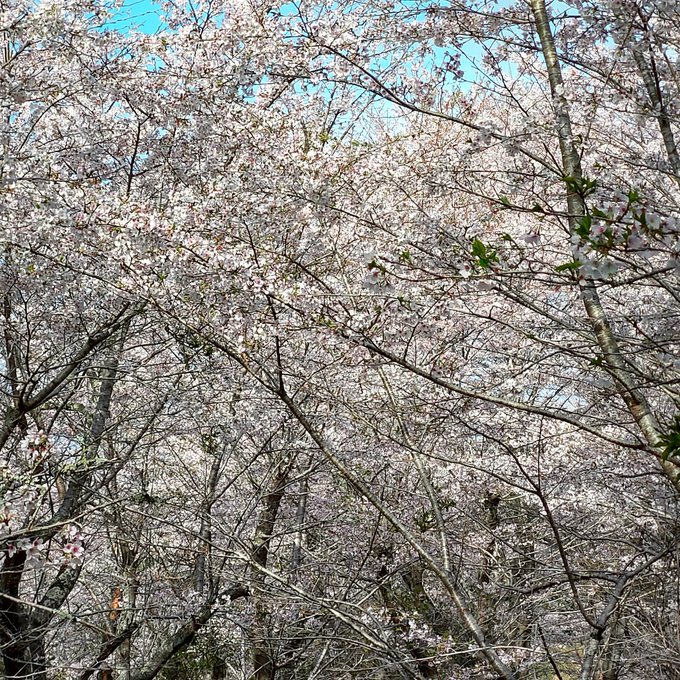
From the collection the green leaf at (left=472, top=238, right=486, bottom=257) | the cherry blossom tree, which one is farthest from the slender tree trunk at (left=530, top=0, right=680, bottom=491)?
the green leaf at (left=472, top=238, right=486, bottom=257)

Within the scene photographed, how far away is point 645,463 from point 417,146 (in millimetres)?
4803

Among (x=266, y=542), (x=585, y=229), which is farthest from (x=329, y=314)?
(x=266, y=542)

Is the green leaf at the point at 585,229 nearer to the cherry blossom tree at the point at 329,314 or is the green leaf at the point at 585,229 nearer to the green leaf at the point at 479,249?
the cherry blossom tree at the point at 329,314

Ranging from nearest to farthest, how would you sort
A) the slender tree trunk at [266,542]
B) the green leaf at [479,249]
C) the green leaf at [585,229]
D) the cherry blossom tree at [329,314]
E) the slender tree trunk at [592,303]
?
the green leaf at [585,229], the green leaf at [479,249], the slender tree trunk at [592,303], the cherry blossom tree at [329,314], the slender tree trunk at [266,542]

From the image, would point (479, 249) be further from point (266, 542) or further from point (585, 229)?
point (266, 542)

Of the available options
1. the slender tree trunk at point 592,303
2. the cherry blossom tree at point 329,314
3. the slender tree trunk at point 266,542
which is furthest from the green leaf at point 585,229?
the slender tree trunk at point 266,542

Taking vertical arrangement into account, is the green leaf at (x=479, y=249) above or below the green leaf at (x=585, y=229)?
above

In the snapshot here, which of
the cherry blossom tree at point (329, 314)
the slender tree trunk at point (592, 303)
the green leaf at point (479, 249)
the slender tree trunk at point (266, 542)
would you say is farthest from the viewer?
the slender tree trunk at point (266, 542)

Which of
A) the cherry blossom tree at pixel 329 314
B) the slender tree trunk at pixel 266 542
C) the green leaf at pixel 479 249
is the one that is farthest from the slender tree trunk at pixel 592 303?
the slender tree trunk at pixel 266 542

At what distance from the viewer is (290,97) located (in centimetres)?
667

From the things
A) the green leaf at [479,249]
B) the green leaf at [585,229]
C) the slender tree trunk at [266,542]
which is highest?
the green leaf at [479,249]

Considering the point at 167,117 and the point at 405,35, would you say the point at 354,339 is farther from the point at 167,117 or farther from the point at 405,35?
the point at 167,117

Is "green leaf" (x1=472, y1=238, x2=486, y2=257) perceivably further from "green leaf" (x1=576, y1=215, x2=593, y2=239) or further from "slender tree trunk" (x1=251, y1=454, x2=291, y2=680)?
"slender tree trunk" (x1=251, y1=454, x2=291, y2=680)

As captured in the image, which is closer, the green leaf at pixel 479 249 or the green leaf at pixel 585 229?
the green leaf at pixel 585 229
